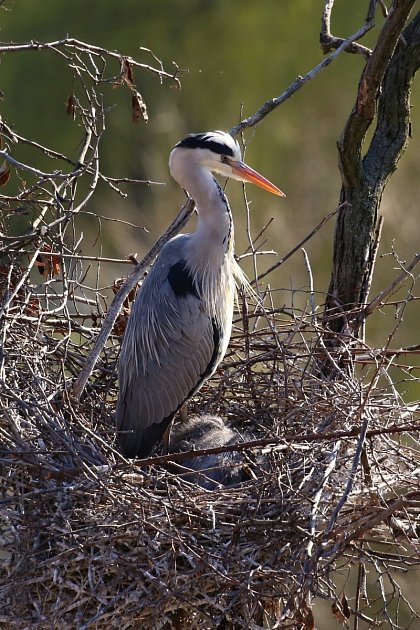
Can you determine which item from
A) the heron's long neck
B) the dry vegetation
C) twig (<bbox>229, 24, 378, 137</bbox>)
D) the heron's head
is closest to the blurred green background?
the heron's long neck

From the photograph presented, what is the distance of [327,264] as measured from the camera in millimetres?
6672

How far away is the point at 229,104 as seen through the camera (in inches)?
265

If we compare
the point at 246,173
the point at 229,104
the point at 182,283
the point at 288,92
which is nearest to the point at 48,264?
the point at 182,283

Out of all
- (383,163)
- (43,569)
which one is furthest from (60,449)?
(383,163)

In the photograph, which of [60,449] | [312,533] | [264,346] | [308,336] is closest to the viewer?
[312,533]

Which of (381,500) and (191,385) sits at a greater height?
(191,385)

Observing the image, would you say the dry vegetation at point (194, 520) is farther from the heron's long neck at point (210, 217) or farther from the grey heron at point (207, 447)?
the heron's long neck at point (210, 217)

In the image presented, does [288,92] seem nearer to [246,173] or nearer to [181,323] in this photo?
[246,173]

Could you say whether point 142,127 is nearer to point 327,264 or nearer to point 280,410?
point 327,264

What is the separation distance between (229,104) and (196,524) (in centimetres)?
432

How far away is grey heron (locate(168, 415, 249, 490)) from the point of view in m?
3.19

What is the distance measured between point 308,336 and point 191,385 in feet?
2.68

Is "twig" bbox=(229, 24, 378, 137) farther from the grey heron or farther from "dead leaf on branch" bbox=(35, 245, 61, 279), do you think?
the grey heron

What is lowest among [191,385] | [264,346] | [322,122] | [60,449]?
[60,449]
